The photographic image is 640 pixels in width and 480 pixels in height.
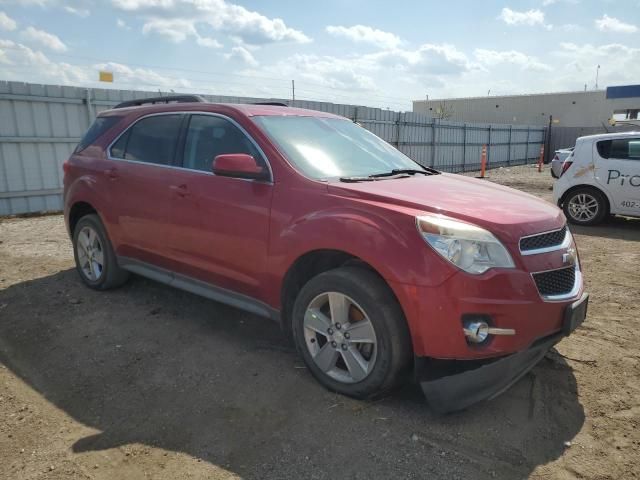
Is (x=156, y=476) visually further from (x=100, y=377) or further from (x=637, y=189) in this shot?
(x=637, y=189)

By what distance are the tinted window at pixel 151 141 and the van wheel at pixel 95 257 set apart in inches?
31.3

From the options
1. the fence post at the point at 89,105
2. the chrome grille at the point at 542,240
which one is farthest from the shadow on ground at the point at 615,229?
the fence post at the point at 89,105

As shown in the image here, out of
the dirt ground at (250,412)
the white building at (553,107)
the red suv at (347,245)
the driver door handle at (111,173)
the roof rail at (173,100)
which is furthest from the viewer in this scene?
the white building at (553,107)

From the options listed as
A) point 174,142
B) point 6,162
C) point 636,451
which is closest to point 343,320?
point 636,451

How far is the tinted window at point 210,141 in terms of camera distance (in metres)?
3.54

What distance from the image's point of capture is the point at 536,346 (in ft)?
8.71

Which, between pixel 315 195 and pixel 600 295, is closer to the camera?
pixel 315 195

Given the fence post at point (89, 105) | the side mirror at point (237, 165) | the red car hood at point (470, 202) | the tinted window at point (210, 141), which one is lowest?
the red car hood at point (470, 202)

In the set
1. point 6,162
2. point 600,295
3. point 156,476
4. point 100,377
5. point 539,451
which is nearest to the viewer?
point 156,476

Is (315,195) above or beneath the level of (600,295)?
above

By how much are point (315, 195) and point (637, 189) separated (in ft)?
24.3

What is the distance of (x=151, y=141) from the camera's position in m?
4.27

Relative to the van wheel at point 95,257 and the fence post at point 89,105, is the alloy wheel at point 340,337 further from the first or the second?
the fence post at point 89,105

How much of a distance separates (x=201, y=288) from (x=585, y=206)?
25.4 feet
